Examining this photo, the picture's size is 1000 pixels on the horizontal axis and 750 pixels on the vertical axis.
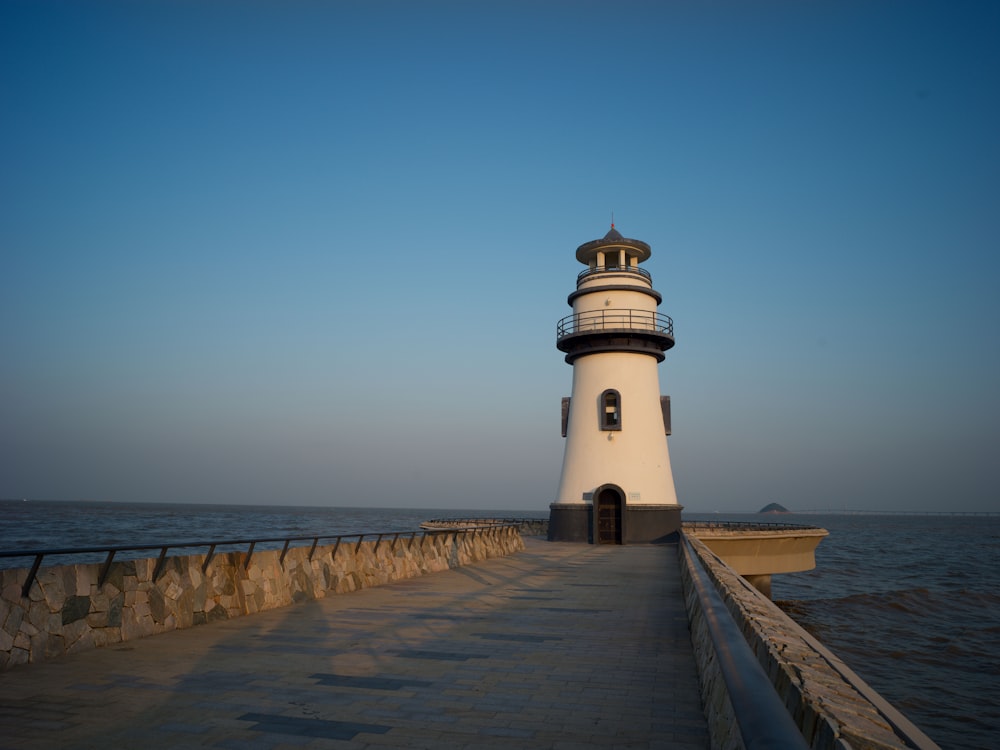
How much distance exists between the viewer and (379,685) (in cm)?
666

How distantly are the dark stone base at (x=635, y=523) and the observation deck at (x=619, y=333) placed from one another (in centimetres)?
645

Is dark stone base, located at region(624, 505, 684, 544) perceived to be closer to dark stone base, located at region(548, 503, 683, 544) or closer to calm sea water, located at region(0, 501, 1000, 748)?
dark stone base, located at region(548, 503, 683, 544)

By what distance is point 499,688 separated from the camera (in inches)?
262

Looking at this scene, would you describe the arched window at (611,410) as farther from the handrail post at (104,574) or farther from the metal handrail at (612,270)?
the handrail post at (104,574)

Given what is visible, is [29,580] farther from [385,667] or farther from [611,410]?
[611,410]

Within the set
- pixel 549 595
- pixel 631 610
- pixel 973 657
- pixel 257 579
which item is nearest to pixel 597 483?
pixel 973 657

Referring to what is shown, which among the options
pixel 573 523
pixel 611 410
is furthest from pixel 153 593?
pixel 611 410

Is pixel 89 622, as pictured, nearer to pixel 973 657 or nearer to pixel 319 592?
pixel 319 592

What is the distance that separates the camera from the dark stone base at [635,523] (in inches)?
1115

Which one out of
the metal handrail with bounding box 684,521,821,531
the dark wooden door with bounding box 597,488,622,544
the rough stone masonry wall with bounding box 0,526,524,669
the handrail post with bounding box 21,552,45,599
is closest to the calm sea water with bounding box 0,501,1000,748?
the metal handrail with bounding box 684,521,821,531

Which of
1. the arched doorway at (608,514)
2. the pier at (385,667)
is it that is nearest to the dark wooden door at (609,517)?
the arched doorway at (608,514)

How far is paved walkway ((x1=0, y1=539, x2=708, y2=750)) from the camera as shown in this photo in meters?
5.24

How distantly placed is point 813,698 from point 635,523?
1006 inches

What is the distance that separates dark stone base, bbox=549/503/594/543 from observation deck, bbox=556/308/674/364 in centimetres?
652
